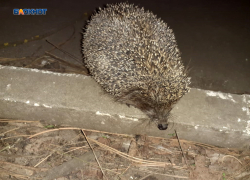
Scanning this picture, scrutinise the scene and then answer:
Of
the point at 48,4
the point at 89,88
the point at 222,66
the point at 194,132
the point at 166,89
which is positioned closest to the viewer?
the point at 166,89

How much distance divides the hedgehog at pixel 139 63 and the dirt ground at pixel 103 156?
2.04 feet

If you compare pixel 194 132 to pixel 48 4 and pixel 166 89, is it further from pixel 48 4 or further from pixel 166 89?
pixel 48 4

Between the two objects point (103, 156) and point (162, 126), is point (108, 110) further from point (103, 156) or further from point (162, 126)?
point (162, 126)

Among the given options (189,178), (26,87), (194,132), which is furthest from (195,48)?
(26,87)

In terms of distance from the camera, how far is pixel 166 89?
3580mm

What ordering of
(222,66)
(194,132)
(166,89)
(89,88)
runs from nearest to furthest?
(166,89), (194,132), (89,88), (222,66)

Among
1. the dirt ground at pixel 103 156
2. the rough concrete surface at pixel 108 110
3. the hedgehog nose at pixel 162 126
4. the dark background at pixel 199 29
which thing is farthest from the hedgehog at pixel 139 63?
the dark background at pixel 199 29

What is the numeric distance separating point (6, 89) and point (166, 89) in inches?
112

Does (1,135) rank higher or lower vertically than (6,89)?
lower

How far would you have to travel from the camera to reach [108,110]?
4000 millimetres

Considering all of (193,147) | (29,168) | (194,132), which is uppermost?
(194,132)

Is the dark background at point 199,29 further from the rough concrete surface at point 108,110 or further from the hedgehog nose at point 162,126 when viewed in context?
the hedgehog nose at point 162,126

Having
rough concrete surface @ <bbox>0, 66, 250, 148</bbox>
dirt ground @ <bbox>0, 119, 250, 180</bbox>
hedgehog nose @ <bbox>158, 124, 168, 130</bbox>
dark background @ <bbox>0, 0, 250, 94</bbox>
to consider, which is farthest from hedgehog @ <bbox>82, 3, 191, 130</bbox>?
dark background @ <bbox>0, 0, 250, 94</bbox>

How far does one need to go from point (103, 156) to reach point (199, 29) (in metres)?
5.41
